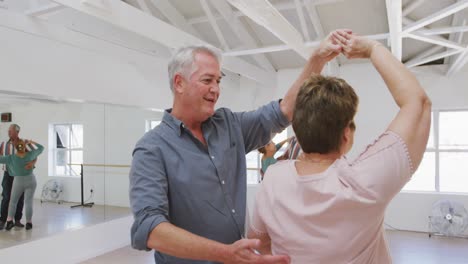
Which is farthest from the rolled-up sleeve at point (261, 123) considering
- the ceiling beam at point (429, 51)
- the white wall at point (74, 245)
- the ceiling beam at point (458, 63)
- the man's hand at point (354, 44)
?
the ceiling beam at point (429, 51)

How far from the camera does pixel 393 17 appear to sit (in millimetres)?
3141

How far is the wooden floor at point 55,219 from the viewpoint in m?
3.88

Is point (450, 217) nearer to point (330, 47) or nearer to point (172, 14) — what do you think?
point (172, 14)

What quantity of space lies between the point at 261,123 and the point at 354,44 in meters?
0.60

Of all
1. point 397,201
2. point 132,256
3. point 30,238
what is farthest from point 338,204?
point 397,201

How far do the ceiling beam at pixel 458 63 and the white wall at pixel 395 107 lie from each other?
23 cm

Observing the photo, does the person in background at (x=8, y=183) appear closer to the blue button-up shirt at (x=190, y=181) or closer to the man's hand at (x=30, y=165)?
the man's hand at (x=30, y=165)

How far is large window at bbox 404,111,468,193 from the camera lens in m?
6.01

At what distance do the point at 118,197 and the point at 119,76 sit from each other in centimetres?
176

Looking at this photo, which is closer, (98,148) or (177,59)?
(177,59)

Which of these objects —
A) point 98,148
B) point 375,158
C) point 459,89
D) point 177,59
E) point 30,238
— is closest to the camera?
point 375,158

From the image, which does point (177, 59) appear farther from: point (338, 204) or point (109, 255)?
point (109, 255)

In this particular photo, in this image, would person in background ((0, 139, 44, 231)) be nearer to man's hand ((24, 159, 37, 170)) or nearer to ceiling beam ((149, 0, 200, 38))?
man's hand ((24, 159, 37, 170))

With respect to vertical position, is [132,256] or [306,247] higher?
[306,247]
